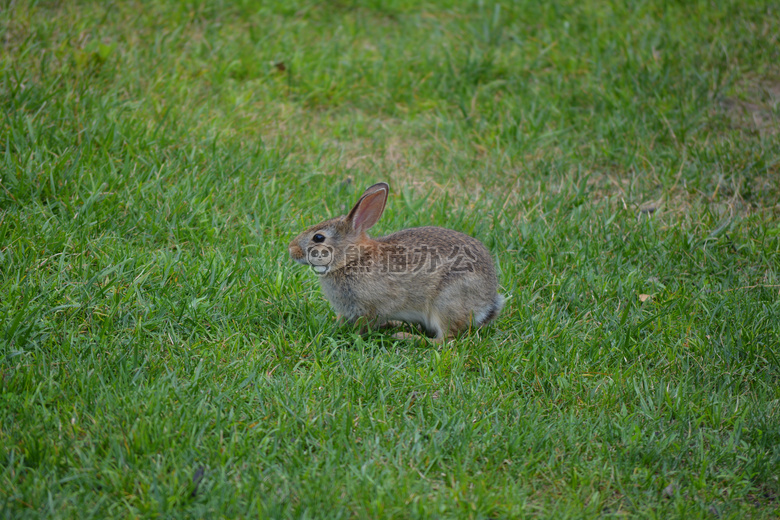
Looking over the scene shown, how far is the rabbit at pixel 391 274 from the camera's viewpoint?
4629 millimetres

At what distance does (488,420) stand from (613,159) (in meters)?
3.79

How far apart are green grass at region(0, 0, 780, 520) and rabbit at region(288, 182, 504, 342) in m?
0.18

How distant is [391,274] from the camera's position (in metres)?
4.67

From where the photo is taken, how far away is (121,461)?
10.7 feet

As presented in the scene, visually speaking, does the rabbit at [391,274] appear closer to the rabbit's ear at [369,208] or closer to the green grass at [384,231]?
the rabbit's ear at [369,208]

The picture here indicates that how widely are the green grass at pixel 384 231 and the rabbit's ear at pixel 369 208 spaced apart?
672mm

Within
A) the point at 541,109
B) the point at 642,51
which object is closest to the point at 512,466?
the point at 541,109

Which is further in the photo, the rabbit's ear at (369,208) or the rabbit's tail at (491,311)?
the rabbit's tail at (491,311)

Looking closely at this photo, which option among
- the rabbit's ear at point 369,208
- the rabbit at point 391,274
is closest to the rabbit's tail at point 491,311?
the rabbit at point 391,274

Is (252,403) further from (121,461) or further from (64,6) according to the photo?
(64,6)

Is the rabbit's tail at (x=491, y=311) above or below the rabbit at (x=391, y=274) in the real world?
below

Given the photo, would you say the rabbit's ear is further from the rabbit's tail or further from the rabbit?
the rabbit's tail

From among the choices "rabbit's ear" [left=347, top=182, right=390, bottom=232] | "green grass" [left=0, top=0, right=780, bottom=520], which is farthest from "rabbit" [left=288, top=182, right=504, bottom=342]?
"green grass" [left=0, top=0, right=780, bottom=520]

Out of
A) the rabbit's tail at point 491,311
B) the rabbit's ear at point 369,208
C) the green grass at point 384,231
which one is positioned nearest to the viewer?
the green grass at point 384,231
